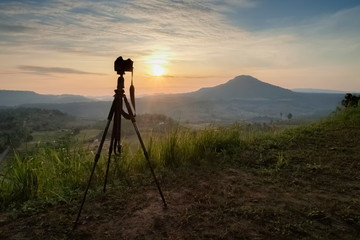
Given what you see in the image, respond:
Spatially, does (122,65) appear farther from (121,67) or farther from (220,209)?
(220,209)

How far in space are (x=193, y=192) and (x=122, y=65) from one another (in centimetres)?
261

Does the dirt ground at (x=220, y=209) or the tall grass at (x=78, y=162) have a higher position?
the tall grass at (x=78, y=162)

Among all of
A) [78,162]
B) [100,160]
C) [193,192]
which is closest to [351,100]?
[193,192]

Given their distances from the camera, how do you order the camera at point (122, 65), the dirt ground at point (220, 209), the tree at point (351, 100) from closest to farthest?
1. the dirt ground at point (220, 209)
2. the camera at point (122, 65)
3. the tree at point (351, 100)

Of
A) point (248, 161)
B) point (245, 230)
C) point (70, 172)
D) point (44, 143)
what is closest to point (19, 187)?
point (70, 172)

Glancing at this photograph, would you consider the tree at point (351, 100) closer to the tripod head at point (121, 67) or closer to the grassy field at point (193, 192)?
the grassy field at point (193, 192)

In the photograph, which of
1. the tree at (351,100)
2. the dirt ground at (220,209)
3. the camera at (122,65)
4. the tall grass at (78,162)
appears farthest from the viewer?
the tree at (351,100)

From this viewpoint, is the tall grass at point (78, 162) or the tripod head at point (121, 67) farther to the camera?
the tall grass at point (78, 162)

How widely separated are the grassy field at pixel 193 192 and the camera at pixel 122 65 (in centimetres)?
222

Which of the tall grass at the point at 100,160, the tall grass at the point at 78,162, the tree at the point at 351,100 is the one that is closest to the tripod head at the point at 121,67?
the tall grass at the point at 78,162

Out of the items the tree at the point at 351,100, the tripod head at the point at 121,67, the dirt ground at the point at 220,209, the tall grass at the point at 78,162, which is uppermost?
the tripod head at the point at 121,67

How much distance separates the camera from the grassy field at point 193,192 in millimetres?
3982

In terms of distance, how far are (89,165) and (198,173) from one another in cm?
237

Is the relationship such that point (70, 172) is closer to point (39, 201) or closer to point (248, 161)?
point (39, 201)
